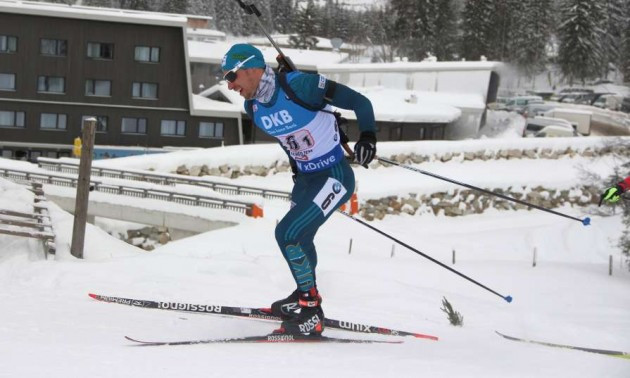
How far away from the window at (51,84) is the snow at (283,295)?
53.3 ft

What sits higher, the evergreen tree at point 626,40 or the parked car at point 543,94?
the evergreen tree at point 626,40

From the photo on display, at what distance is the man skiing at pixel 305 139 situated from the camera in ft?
17.8

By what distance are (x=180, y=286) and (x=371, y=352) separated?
3.87 meters

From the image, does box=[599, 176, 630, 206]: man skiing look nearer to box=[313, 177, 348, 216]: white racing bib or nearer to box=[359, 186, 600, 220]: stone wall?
box=[313, 177, 348, 216]: white racing bib

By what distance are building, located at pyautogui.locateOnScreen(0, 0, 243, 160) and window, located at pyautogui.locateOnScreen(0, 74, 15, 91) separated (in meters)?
0.05

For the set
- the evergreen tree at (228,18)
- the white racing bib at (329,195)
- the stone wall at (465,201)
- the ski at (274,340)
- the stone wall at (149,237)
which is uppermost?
the evergreen tree at (228,18)

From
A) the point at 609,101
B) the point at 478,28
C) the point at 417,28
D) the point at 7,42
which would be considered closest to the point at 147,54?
the point at 7,42

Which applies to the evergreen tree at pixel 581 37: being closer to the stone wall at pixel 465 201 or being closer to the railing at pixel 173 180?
the stone wall at pixel 465 201

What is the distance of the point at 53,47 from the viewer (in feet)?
120

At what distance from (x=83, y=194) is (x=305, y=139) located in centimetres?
703

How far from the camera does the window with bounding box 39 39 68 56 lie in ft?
120

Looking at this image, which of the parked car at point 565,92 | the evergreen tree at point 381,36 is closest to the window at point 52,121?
the evergreen tree at point 381,36

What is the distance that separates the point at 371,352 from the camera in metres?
5.23

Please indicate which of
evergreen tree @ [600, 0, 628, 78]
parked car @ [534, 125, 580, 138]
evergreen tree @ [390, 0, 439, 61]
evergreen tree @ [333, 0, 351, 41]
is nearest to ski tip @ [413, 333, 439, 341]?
parked car @ [534, 125, 580, 138]
